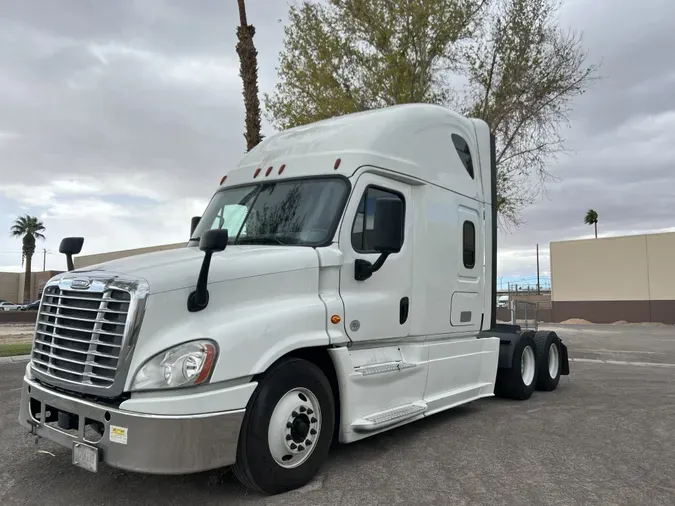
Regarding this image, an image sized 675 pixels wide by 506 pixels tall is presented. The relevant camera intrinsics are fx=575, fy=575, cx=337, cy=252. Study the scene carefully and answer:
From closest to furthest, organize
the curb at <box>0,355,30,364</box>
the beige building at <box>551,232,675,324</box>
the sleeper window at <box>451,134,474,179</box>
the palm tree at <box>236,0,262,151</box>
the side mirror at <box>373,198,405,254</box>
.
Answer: the side mirror at <box>373,198,405,254</box> → the sleeper window at <box>451,134,474,179</box> → the curb at <box>0,355,30,364</box> → the palm tree at <box>236,0,262,151</box> → the beige building at <box>551,232,675,324</box>

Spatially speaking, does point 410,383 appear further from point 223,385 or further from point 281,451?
point 223,385

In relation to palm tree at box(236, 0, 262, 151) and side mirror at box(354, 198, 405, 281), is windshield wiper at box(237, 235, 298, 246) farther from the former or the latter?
palm tree at box(236, 0, 262, 151)

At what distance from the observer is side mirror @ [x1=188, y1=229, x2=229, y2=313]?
392cm

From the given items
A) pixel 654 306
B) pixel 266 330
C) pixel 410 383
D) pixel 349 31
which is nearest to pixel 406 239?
pixel 410 383

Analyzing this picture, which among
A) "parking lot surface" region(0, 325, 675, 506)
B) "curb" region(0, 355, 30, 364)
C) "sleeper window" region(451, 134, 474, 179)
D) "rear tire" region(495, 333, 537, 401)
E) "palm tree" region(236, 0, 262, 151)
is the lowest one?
"curb" region(0, 355, 30, 364)

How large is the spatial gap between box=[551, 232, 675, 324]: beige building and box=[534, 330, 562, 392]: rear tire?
96.2 ft

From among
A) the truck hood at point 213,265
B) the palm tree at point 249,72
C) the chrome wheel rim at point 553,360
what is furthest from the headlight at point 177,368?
the palm tree at point 249,72

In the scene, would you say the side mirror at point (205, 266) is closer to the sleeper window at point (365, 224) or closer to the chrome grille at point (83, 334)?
the chrome grille at point (83, 334)

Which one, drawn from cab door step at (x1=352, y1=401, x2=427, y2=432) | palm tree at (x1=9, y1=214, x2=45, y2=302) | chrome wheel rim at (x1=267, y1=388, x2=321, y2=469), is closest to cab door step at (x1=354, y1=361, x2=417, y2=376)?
cab door step at (x1=352, y1=401, x2=427, y2=432)

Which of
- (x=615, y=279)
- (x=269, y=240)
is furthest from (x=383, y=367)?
(x=615, y=279)

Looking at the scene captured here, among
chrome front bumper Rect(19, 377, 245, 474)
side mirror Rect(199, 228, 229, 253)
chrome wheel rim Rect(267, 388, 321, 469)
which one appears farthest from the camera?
chrome wheel rim Rect(267, 388, 321, 469)

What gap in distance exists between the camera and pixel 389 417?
5.19m

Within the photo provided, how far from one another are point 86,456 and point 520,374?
599cm

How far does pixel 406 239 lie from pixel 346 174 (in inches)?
38.1
